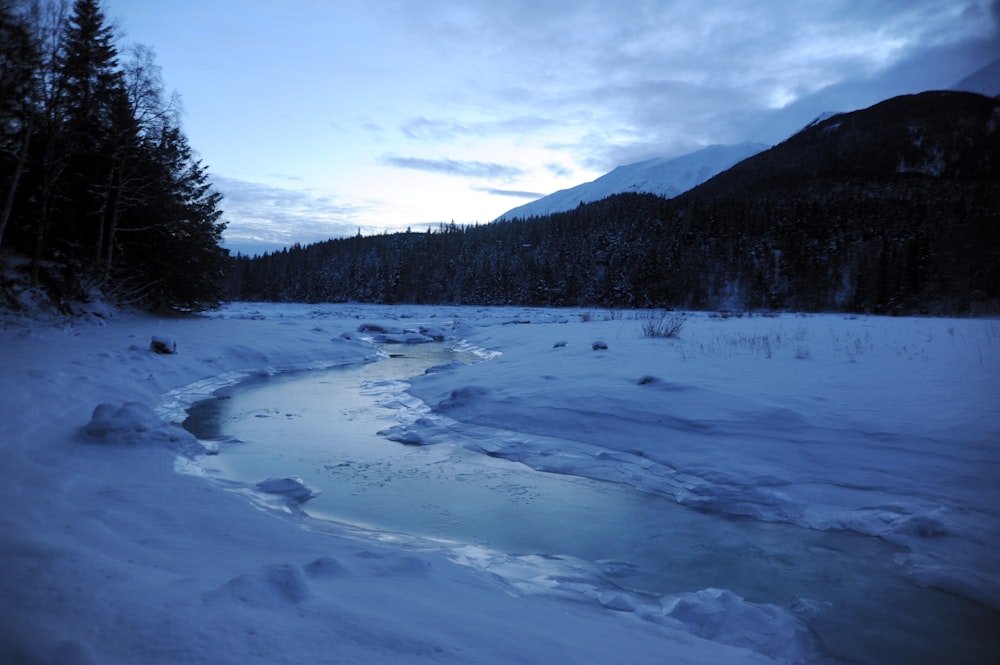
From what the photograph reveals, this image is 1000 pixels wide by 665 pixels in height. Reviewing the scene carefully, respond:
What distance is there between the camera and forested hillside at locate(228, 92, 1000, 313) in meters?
61.4

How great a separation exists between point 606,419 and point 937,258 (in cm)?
7114

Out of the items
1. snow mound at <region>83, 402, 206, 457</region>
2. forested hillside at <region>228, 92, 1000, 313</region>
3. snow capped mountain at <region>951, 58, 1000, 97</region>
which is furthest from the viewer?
forested hillside at <region>228, 92, 1000, 313</region>

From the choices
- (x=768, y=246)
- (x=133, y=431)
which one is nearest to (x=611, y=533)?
(x=133, y=431)

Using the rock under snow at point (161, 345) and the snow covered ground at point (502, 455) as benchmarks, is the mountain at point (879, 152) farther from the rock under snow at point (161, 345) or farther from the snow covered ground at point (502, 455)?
the rock under snow at point (161, 345)

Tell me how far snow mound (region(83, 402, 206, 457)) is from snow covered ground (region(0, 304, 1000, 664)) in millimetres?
30

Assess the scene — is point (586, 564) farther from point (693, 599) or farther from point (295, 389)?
point (295, 389)

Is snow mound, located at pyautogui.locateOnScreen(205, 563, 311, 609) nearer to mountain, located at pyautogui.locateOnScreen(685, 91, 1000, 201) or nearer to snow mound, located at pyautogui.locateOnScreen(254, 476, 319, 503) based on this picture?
snow mound, located at pyautogui.locateOnScreen(254, 476, 319, 503)

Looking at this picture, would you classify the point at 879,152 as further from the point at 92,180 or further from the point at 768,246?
the point at 92,180

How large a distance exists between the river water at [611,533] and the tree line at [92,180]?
1324 cm

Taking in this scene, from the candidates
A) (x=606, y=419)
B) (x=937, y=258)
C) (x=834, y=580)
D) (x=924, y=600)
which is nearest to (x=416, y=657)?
(x=834, y=580)

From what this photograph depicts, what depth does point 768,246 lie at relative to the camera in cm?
7506

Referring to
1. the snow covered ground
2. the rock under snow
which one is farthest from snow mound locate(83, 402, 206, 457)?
the rock under snow

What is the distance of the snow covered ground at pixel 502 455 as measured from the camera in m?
2.24

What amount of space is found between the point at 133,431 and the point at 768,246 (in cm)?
8221
